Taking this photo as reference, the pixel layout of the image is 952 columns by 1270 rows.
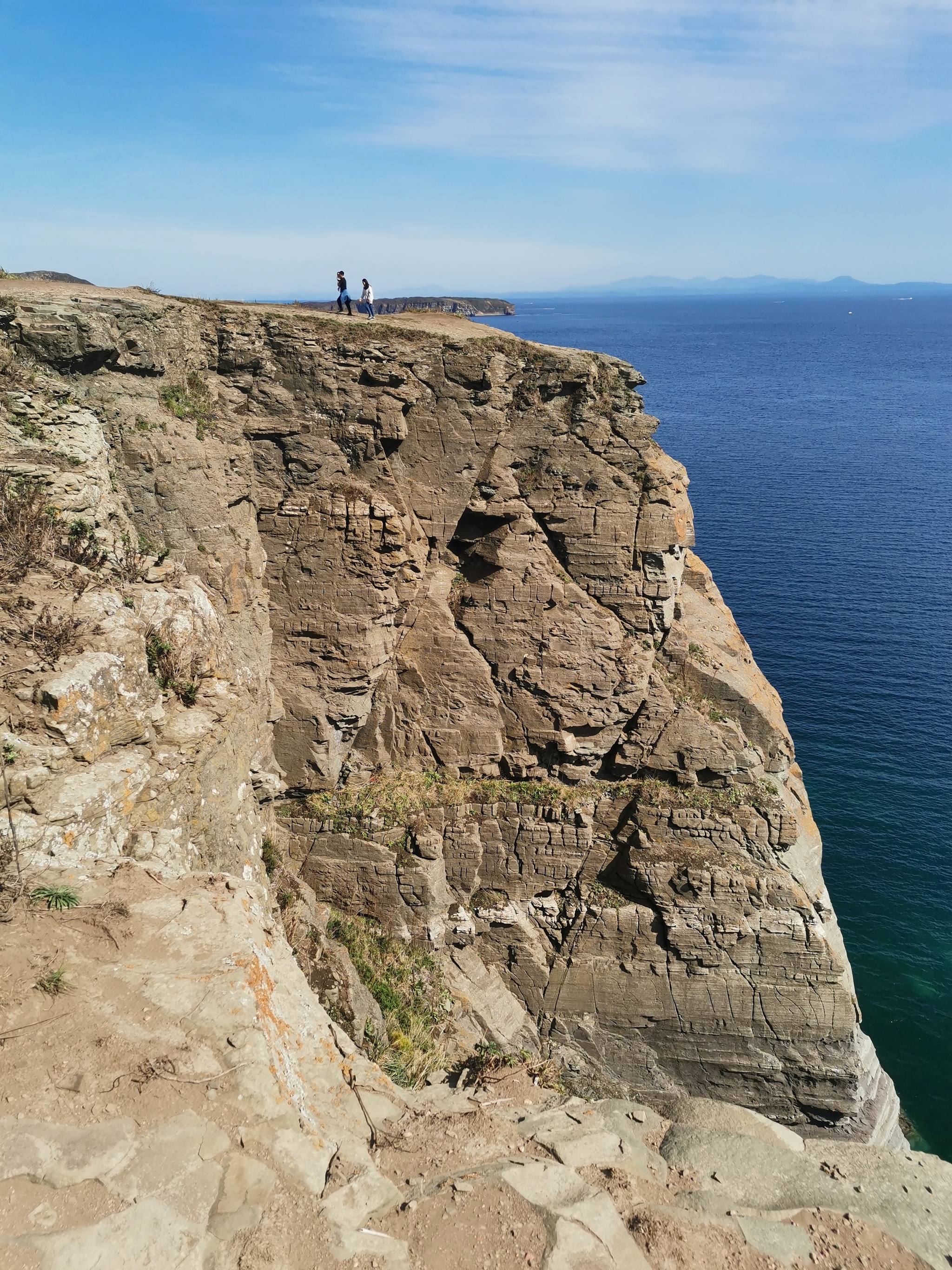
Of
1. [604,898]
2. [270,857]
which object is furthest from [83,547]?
[604,898]

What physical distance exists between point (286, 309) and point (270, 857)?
1428 cm

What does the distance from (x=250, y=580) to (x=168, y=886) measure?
12.4m

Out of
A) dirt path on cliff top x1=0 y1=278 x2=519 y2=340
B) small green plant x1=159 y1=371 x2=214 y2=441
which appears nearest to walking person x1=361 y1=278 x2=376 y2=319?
dirt path on cliff top x1=0 y1=278 x2=519 y2=340

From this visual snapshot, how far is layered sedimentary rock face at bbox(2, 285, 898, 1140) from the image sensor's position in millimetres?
21922

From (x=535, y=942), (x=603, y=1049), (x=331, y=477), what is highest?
(x=331, y=477)

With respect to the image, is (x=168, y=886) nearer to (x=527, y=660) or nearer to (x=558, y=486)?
(x=527, y=660)

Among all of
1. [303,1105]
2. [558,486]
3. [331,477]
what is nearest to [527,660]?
[558,486]

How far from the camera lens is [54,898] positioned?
9422 millimetres

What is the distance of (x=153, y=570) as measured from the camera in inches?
627

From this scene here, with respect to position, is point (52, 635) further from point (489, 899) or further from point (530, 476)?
point (489, 899)

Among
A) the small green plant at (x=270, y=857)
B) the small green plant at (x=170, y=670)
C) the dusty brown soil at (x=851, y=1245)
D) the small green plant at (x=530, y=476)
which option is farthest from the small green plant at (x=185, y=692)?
the small green plant at (x=530, y=476)

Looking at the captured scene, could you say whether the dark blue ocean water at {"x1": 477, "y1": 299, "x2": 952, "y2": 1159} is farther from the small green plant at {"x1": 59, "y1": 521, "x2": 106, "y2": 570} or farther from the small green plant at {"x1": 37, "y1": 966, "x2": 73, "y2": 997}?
the small green plant at {"x1": 59, "y1": 521, "x2": 106, "y2": 570}

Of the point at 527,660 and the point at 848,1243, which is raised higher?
the point at 527,660

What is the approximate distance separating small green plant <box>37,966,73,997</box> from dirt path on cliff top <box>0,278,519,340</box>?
49.4 ft
